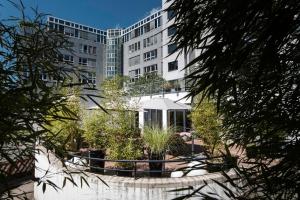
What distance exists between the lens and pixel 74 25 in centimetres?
5706

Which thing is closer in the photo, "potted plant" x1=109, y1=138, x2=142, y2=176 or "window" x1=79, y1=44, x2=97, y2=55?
"potted plant" x1=109, y1=138, x2=142, y2=176

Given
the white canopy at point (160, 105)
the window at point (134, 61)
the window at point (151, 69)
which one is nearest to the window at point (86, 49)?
the window at point (134, 61)

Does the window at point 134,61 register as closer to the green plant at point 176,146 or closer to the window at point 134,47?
the window at point 134,47

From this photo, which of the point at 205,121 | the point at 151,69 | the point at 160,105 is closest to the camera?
the point at 205,121

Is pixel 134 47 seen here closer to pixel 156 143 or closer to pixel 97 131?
pixel 97 131

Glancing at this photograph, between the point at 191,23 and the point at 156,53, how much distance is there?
148 feet

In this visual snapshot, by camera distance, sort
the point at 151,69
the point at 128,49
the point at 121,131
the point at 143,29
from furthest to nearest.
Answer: the point at 128,49, the point at 143,29, the point at 151,69, the point at 121,131

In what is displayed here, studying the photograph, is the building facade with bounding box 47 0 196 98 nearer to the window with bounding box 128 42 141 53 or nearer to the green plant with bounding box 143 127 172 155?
the window with bounding box 128 42 141 53

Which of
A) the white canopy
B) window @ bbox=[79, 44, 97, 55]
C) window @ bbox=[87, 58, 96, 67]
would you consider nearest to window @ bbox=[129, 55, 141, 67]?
window @ bbox=[87, 58, 96, 67]

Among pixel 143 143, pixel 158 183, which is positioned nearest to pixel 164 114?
pixel 143 143

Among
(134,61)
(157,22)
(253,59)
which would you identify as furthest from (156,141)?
(134,61)

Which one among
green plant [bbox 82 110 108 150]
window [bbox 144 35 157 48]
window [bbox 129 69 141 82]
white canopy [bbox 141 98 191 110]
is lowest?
green plant [bbox 82 110 108 150]

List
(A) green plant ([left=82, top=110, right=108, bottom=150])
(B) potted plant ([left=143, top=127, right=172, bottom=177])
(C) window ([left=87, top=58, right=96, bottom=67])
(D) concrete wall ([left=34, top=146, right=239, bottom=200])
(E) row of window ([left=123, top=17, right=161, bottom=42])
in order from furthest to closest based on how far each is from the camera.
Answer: (C) window ([left=87, top=58, right=96, bottom=67]) < (E) row of window ([left=123, top=17, right=161, bottom=42]) < (A) green plant ([left=82, top=110, right=108, bottom=150]) < (B) potted plant ([left=143, top=127, right=172, bottom=177]) < (D) concrete wall ([left=34, top=146, right=239, bottom=200])

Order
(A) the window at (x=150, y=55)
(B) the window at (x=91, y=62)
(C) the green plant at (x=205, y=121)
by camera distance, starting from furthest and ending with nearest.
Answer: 1. (B) the window at (x=91, y=62)
2. (A) the window at (x=150, y=55)
3. (C) the green plant at (x=205, y=121)
